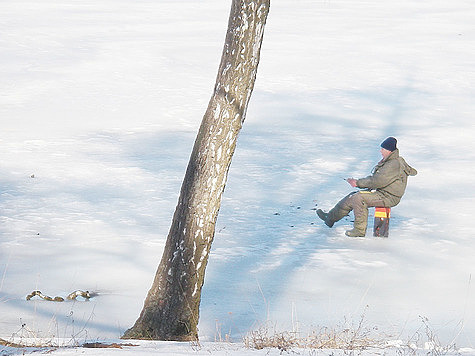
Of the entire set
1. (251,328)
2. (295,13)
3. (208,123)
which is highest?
(295,13)

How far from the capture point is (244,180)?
45.5 feet

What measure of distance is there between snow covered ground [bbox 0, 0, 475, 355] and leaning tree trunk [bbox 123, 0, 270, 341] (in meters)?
0.71

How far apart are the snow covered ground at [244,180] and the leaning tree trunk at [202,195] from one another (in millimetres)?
714

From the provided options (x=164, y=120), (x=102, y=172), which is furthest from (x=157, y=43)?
(x=102, y=172)

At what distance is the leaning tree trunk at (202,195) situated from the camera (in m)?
6.91

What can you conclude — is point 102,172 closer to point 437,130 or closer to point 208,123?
point 208,123

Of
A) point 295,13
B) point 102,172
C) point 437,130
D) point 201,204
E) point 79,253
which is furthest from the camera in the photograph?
point 295,13

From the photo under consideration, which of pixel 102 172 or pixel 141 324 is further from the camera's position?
pixel 102 172

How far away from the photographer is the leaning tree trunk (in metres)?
6.91

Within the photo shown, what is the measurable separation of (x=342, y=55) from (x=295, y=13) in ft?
44.8

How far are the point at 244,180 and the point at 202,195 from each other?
695 cm

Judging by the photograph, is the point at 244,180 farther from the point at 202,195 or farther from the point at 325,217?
the point at 202,195

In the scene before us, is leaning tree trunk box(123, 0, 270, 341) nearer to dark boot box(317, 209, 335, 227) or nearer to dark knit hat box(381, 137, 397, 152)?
dark knit hat box(381, 137, 397, 152)

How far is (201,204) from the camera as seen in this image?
22.7 feet
